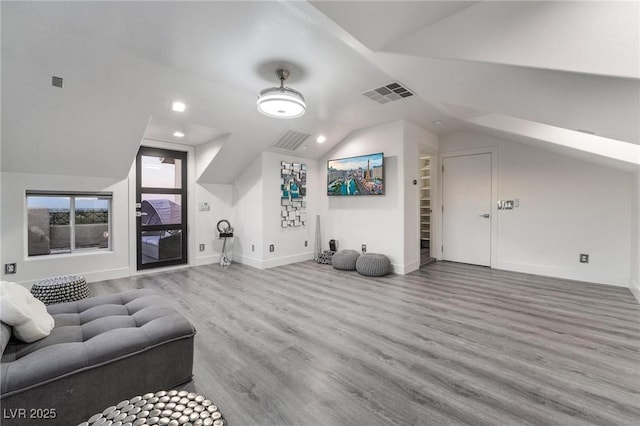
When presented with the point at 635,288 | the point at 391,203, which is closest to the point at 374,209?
the point at 391,203

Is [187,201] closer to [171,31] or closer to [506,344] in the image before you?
[171,31]

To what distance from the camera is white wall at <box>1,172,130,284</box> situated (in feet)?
12.5

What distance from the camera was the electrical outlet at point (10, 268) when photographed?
A: 3.79 metres

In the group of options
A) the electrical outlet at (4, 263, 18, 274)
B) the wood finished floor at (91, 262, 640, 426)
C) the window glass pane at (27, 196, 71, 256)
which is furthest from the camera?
the window glass pane at (27, 196, 71, 256)

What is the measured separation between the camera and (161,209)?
5.28 metres

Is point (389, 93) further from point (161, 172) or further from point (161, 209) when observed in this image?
point (161, 209)

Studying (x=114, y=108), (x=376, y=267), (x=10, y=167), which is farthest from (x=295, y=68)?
(x=10, y=167)

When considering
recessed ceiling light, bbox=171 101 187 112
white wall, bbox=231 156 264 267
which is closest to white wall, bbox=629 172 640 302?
white wall, bbox=231 156 264 267

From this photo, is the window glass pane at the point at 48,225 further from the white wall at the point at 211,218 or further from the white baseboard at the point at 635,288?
the white baseboard at the point at 635,288

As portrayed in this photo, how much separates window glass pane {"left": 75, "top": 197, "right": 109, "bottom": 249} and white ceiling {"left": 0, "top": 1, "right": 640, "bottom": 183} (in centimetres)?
55

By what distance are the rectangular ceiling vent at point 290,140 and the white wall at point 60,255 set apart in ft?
8.95

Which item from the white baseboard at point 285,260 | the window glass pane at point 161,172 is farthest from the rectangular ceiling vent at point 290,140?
the white baseboard at point 285,260

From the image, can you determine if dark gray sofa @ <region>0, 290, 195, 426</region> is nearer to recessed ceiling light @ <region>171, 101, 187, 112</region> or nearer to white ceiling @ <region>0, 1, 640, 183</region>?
white ceiling @ <region>0, 1, 640, 183</region>

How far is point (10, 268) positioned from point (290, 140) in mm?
4516
